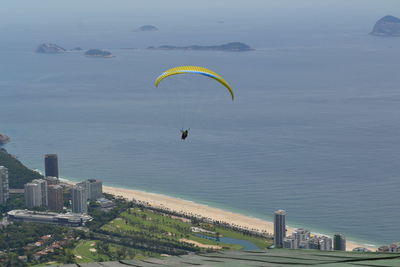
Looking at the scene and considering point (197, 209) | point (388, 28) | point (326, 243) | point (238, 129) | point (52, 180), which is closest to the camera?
point (326, 243)

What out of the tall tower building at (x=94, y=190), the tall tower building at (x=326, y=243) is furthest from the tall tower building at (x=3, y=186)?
the tall tower building at (x=326, y=243)

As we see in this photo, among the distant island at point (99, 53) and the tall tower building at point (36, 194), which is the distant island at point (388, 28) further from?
the tall tower building at point (36, 194)

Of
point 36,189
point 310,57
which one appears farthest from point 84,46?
point 36,189

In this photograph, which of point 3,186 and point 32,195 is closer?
point 32,195

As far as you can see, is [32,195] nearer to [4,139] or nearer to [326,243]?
[326,243]

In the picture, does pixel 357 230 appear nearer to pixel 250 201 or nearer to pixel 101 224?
Result: pixel 250 201

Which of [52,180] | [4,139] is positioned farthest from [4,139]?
Result: [52,180]
